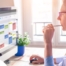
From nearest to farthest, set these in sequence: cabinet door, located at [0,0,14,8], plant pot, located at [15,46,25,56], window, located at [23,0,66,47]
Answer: cabinet door, located at [0,0,14,8]
plant pot, located at [15,46,25,56]
window, located at [23,0,66,47]

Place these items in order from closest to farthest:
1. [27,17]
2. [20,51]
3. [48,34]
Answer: [48,34] < [20,51] < [27,17]

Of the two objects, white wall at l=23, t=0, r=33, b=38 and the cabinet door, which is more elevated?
the cabinet door

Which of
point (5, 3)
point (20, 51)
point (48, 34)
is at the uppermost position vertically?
point (5, 3)

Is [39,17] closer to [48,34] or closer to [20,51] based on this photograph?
[20,51]

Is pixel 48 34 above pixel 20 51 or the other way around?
above

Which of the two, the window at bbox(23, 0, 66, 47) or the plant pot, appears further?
the window at bbox(23, 0, 66, 47)

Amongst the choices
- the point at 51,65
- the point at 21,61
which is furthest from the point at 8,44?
the point at 51,65

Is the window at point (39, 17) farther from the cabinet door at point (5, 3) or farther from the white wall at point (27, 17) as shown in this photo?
the cabinet door at point (5, 3)

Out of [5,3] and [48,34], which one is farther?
[5,3]

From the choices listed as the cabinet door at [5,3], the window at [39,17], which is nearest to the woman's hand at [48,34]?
the cabinet door at [5,3]

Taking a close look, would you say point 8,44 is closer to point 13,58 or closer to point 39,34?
point 13,58

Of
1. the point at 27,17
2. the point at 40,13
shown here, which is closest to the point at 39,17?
the point at 40,13

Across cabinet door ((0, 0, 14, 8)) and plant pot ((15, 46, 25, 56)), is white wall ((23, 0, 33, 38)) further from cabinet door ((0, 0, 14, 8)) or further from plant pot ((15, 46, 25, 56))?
cabinet door ((0, 0, 14, 8))

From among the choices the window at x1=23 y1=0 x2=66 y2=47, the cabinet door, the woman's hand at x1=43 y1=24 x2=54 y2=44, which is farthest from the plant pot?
the window at x1=23 y1=0 x2=66 y2=47
